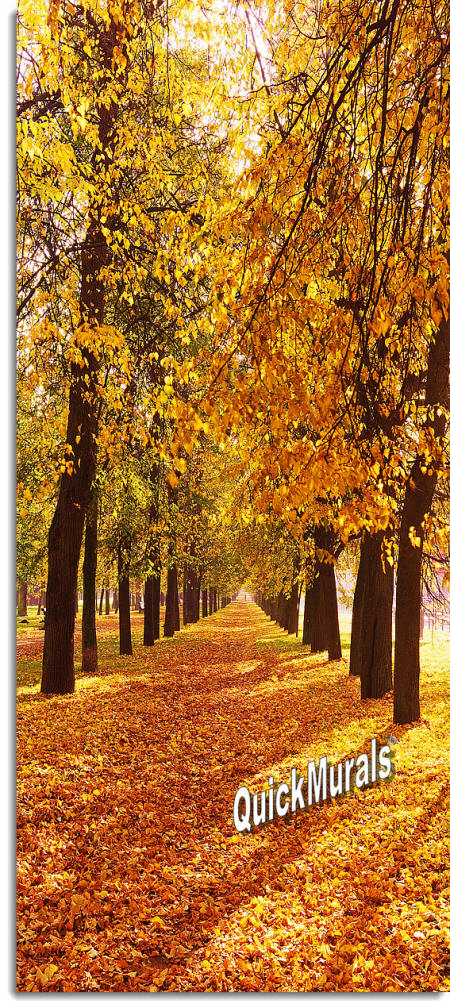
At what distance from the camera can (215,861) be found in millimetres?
4547

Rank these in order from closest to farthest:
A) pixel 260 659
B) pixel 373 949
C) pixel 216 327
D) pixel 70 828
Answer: pixel 216 327, pixel 373 949, pixel 70 828, pixel 260 659

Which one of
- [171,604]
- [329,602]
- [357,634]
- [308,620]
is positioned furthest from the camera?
[171,604]

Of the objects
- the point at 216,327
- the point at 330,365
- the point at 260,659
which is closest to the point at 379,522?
the point at 330,365

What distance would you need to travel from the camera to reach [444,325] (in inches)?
293

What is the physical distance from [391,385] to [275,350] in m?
1.59

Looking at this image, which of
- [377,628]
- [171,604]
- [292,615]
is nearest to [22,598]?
[171,604]

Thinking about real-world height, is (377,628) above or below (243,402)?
below

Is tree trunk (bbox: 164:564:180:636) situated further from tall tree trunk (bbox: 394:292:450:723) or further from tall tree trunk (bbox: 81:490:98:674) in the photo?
tall tree trunk (bbox: 394:292:450:723)

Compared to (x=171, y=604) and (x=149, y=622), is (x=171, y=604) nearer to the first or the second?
(x=171, y=604)

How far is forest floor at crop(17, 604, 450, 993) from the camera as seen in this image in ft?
11.0

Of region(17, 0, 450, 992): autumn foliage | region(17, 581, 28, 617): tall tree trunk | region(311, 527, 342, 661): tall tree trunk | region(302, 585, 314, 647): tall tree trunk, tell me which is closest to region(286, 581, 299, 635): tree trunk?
region(302, 585, 314, 647): tall tree trunk

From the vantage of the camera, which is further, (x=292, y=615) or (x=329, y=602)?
(x=292, y=615)

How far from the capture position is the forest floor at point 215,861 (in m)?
3.36

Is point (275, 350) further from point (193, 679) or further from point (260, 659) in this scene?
point (260, 659)
